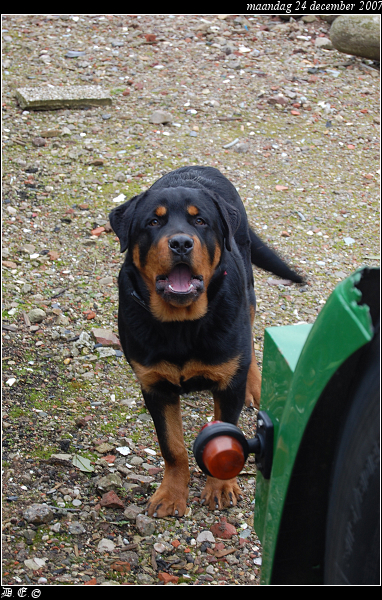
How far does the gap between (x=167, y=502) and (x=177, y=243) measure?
1319mm

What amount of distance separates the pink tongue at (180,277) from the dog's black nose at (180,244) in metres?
0.14

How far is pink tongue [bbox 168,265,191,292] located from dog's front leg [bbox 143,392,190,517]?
0.59m

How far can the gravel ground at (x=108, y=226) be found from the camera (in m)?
2.79

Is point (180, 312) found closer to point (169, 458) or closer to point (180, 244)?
point (180, 244)

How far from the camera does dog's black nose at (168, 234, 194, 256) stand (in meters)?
2.51

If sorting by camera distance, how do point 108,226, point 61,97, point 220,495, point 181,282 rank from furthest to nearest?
point 61,97 → point 108,226 → point 220,495 → point 181,282

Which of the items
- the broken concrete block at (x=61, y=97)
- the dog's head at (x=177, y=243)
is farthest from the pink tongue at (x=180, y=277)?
the broken concrete block at (x=61, y=97)

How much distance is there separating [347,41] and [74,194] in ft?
14.5

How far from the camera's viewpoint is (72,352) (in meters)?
3.92

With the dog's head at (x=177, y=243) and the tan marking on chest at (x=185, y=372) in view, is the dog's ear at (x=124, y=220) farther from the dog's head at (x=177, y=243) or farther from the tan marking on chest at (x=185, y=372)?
the tan marking on chest at (x=185, y=372)

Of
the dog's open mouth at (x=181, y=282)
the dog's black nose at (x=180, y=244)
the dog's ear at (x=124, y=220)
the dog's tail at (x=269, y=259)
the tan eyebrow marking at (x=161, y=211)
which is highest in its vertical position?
the tan eyebrow marking at (x=161, y=211)

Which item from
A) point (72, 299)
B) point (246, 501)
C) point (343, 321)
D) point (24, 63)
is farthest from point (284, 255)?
point (24, 63)

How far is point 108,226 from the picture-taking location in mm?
5180

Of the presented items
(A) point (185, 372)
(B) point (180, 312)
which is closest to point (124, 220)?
(B) point (180, 312)
